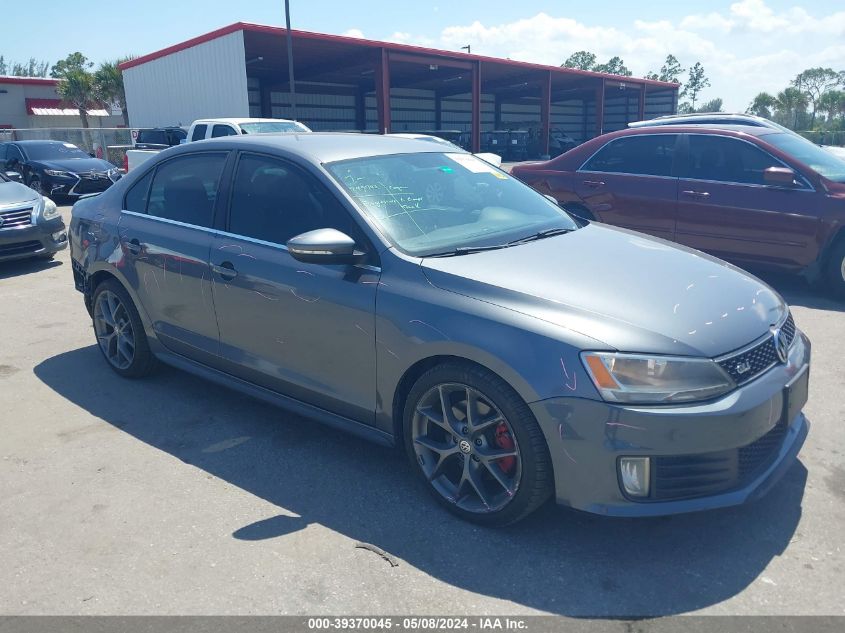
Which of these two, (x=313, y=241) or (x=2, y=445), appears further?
(x=2, y=445)

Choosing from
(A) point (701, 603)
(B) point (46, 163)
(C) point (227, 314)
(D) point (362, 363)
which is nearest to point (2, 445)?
(C) point (227, 314)

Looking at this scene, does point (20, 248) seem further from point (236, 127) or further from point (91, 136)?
point (91, 136)

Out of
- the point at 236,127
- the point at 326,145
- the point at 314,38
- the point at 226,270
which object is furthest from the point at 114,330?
the point at 314,38

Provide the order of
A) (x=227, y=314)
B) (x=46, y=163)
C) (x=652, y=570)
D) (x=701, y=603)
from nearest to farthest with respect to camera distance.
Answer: (x=701, y=603) → (x=652, y=570) → (x=227, y=314) → (x=46, y=163)

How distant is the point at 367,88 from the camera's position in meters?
39.6

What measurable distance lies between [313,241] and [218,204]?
117 centimetres

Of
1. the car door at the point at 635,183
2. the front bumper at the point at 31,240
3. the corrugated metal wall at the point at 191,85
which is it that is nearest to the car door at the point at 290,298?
the car door at the point at 635,183

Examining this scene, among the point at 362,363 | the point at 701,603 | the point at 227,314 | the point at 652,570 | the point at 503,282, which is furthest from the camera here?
the point at 227,314

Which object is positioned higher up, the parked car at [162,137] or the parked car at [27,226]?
the parked car at [162,137]

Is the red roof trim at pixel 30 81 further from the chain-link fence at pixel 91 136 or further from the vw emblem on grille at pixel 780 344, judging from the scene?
the vw emblem on grille at pixel 780 344

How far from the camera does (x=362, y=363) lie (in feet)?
10.9

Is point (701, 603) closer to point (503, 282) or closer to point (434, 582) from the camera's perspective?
point (434, 582)

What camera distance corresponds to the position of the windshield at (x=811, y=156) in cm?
691

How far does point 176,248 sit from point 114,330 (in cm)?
111
